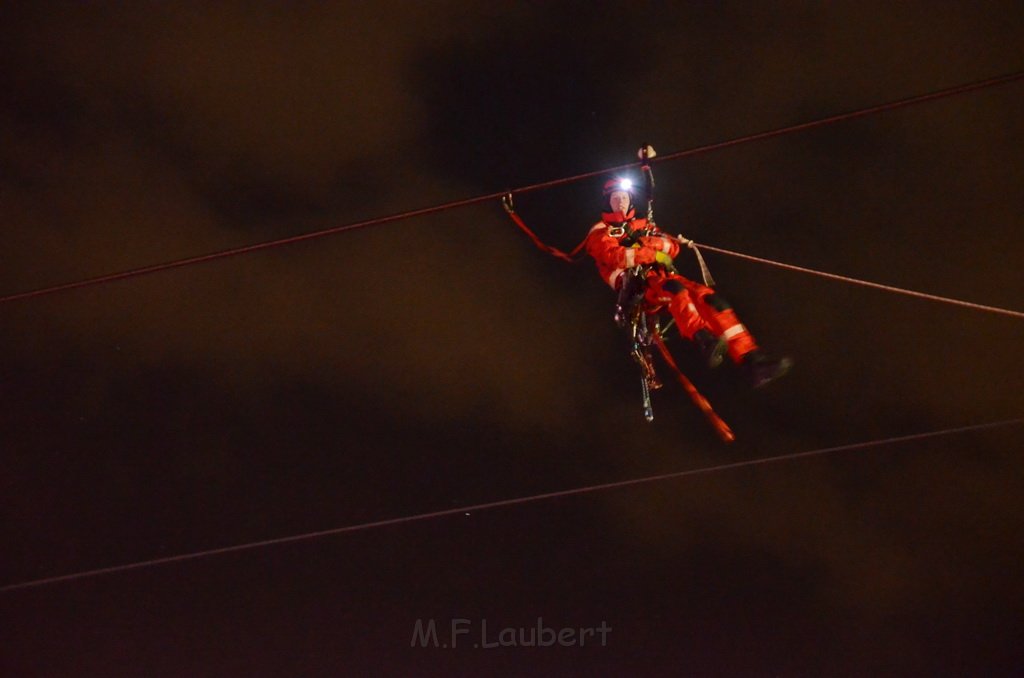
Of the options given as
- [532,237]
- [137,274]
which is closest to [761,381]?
[532,237]

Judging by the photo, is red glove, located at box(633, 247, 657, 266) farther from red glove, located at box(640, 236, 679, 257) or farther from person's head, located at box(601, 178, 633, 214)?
person's head, located at box(601, 178, 633, 214)

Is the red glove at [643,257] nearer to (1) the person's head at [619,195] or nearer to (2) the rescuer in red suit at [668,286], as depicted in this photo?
(2) the rescuer in red suit at [668,286]

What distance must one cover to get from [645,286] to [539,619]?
5067mm

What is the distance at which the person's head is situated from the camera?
265 inches

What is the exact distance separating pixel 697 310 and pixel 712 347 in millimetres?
288

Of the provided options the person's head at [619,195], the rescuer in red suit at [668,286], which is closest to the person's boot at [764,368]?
the rescuer in red suit at [668,286]

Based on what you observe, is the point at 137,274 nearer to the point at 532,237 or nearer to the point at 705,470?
the point at 532,237

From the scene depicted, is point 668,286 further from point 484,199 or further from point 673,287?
point 484,199

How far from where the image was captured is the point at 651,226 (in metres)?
6.57

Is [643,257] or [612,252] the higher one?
[612,252]

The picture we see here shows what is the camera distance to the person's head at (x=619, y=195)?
265 inches

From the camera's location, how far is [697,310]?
6039 mm

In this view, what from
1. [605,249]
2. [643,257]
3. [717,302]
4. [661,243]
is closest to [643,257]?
[643,257]

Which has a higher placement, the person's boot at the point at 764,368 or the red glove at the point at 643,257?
the red glove at the point at 643,257
